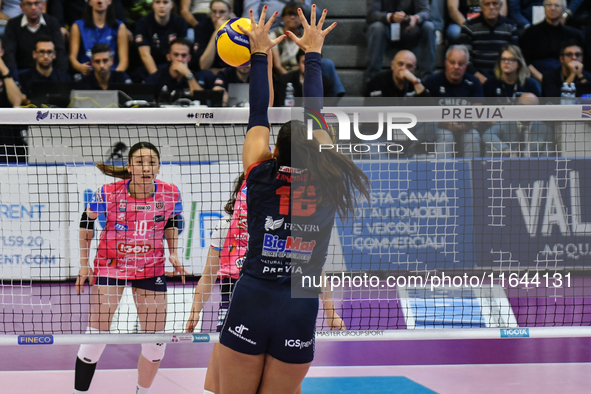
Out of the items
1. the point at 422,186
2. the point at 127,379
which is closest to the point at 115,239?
the point at 127,379

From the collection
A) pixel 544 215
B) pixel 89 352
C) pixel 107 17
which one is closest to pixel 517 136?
pixel 544 215

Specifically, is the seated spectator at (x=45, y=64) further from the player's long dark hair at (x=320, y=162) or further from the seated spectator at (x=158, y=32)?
the player's long dark hair at (x=320, y=162)

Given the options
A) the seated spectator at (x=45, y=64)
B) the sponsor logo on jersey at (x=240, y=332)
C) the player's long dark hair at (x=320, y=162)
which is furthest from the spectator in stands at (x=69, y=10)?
the sponsor logo on jersey at (x=240, y=332)

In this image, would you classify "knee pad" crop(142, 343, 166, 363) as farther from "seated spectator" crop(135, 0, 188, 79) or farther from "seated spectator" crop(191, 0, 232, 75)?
"seated spectator" crop(135, 0, 188, 79)

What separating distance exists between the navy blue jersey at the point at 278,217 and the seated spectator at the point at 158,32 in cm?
738

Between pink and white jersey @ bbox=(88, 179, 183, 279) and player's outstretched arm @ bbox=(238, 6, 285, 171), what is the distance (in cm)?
193

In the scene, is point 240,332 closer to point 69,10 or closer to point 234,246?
point 234,246

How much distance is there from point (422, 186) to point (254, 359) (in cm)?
499

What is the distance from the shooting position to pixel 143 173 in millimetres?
4516

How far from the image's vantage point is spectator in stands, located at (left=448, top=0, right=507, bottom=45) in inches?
400

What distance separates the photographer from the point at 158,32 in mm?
9711

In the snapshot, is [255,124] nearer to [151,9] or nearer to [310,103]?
[310,103]

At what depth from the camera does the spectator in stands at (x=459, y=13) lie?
1016 cm

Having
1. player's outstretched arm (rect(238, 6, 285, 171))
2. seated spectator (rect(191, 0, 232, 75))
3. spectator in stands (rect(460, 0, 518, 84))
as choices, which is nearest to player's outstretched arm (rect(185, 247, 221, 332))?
player's outstretched arm (rect(238, 6, 285, 171))
